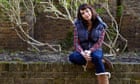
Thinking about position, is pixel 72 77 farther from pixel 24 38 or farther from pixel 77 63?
pixel 24 38

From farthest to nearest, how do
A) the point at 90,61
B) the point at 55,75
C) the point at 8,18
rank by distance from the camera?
the point at 8,18
the point at 55,75
the point at 90,61

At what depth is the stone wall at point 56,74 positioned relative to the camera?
22.5 ft

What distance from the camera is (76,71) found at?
6.89 meters

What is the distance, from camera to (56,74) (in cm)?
691

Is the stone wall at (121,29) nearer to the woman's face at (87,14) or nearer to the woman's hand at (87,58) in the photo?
the woman's face at (87,14)

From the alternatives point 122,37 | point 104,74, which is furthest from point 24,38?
point 104,74

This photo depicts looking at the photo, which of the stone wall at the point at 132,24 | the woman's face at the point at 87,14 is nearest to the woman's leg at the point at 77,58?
the woman's face at the point at 87,14

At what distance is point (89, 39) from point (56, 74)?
2.74 ft

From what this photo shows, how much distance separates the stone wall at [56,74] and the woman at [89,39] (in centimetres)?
32

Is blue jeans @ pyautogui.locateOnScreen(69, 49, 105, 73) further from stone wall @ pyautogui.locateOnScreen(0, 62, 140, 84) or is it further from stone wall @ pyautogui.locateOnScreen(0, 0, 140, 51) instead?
stone wall @ pyautogui.locateOnScreen(0, 0, 140, 51)

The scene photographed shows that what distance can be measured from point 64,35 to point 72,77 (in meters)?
3.60

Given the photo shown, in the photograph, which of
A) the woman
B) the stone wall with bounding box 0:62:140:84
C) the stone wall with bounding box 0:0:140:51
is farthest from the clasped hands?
the stone wall with bounding box 0:0:140:51

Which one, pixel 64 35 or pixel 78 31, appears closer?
pixel 78 31

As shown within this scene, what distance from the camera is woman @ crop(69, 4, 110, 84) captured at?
6469 mm
